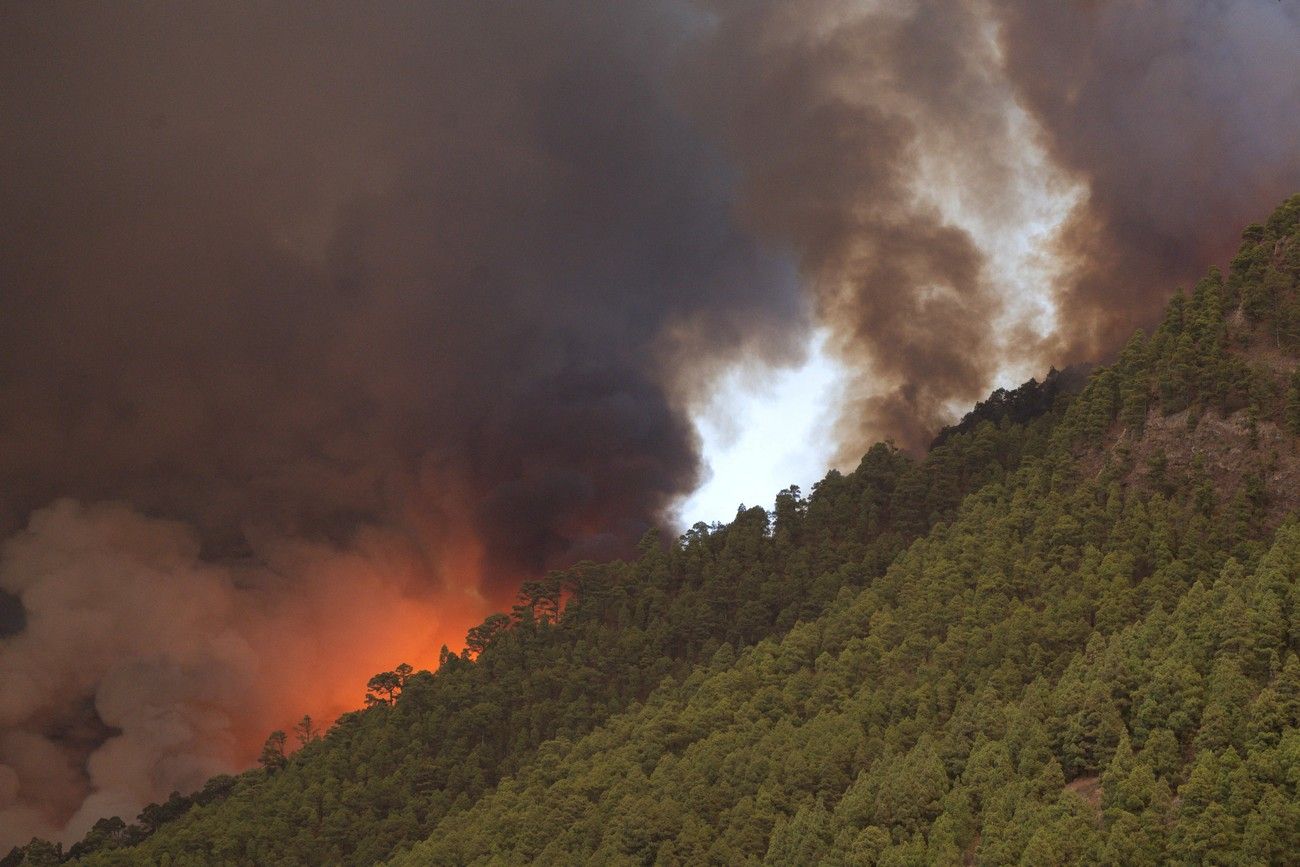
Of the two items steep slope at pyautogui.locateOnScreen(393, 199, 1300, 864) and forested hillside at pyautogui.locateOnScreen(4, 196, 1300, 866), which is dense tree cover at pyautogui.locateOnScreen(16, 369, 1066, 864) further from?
steep slope at pyautogui.locateOnScreen(393, 199, 1300, 864)

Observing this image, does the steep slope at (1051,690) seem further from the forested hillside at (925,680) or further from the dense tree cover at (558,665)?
the dense tree cover at (558,665)

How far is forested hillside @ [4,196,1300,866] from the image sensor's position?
326ft

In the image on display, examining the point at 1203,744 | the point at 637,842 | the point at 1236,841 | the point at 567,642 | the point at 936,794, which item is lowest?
the point at 1236,841

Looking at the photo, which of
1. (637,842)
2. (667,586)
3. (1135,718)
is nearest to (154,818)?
(667,586)

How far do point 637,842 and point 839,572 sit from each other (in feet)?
170

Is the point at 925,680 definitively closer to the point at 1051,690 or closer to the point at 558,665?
the point at 1051,690

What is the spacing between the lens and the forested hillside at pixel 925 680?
99.4 meters

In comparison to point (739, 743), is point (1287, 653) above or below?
below

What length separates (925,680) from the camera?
124 metres

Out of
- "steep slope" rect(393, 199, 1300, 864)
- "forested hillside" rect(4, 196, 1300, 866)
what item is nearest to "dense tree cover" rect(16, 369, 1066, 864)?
"forested hillside" rect(4, 196, 1300, 866)

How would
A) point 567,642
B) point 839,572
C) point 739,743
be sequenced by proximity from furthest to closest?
1. point 567,642
2. point 839,572
3. point 739,743

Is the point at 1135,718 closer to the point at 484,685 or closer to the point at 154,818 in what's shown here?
the point at 484,685

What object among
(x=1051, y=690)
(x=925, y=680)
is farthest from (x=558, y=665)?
(x=1051, y=690)

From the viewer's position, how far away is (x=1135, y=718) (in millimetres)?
101750
